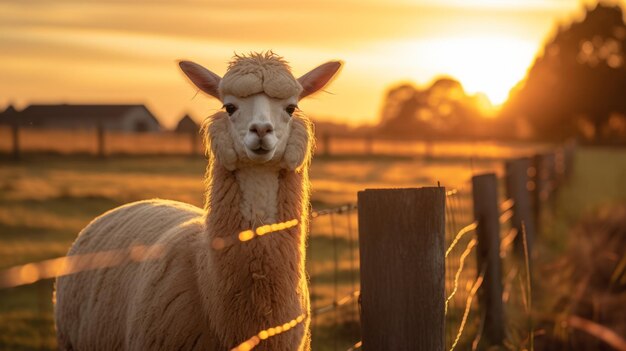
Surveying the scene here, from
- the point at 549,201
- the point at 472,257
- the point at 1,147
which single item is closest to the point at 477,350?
the point at 472,257

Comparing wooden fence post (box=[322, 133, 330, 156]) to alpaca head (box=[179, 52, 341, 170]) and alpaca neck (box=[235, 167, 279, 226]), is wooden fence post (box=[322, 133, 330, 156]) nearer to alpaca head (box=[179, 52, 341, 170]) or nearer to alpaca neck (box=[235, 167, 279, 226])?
alpaca head (box=[179, 52, 341, 170])

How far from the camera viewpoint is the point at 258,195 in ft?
13.2

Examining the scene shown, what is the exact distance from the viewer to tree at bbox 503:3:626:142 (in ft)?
196

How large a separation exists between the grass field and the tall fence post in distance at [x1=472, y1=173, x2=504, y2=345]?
192mm

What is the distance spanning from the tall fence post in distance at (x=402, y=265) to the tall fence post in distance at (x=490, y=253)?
9.88 ft

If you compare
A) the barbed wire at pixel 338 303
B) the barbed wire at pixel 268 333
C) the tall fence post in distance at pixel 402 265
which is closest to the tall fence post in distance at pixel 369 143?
the barbed wire at pixel 338 303

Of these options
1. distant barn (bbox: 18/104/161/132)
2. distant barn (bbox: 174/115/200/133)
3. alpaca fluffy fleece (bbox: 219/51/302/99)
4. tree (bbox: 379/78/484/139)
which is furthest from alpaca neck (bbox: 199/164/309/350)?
tree (bbox: 379/78/484/139)

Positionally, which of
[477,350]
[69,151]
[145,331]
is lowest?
[477,350]

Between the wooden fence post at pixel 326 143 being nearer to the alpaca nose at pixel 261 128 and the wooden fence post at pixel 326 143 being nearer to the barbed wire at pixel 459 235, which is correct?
the barbed wire at pixel 459 235

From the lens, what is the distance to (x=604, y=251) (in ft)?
31.2

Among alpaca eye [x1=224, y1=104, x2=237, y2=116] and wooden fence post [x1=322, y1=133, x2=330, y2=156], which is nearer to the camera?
alpaca eye [x1=224, y1=104, x2=237, y2=116]

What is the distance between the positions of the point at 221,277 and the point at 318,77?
1.29m

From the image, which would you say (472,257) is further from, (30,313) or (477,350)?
(30,313)

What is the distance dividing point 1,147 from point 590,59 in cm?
4605
